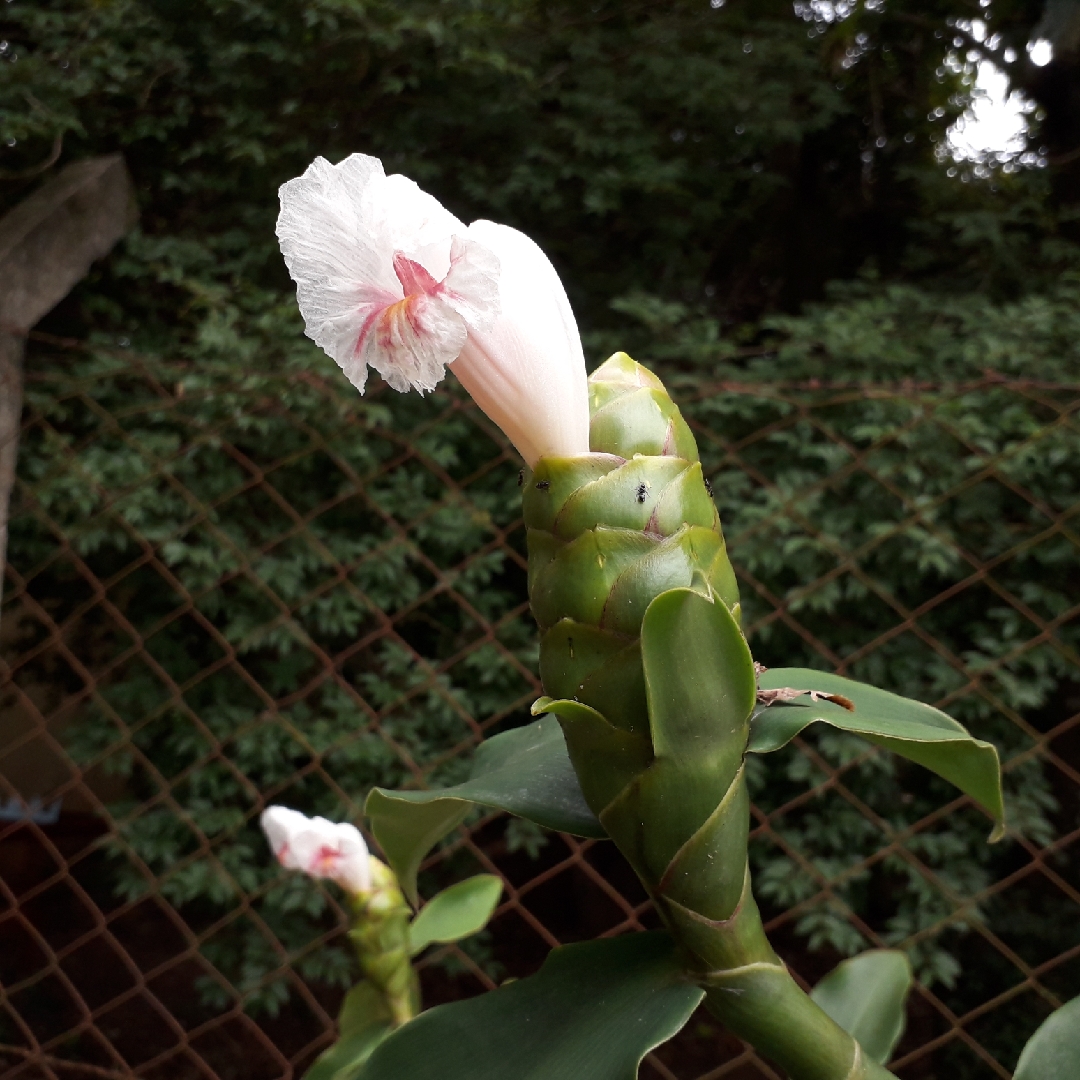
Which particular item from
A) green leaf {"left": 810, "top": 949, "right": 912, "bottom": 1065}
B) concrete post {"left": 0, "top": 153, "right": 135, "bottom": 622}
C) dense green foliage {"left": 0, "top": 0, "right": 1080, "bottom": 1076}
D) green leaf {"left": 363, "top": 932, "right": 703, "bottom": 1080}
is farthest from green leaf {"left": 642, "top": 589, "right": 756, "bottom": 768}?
concrete post {"left": 0, "top": 153, "right": 135, "bottom": 622}

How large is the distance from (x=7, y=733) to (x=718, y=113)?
7.65 ft

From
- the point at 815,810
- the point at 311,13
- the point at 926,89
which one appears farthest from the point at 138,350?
the point at 926,89

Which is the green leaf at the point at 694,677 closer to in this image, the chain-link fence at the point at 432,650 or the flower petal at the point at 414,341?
the flower petal at the point at 414,341

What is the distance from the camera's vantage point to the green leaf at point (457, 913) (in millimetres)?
816

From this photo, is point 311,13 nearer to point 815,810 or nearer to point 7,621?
point 7,621

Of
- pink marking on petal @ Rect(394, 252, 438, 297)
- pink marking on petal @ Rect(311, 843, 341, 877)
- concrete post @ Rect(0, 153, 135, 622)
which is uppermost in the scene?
pink marking on petal @ Rect(394, 252, 438, 297)

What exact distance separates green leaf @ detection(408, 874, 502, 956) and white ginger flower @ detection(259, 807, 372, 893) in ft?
0.31

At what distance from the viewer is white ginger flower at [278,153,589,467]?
1.14ft

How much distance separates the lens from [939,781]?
1531mm

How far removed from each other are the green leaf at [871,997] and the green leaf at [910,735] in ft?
1.07

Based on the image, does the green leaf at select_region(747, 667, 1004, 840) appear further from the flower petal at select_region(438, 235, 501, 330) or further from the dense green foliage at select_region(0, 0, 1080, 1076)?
the dense green foliage at select_region(0, 0, 1080, 1076)

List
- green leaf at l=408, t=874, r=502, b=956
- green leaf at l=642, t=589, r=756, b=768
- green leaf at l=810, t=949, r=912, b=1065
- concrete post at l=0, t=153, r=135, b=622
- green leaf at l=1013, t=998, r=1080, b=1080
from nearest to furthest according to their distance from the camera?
green leaf at l=642, t=589, r=756, b=768 < green leaf at l=1013, t=998, r=1080, b=1080 < green leaf at l=810, t=949, r=912, b=1065 < green leaf at l=408, t=874, r=502, b=956 < concrete post at l=0, t=153, r=135, b=622

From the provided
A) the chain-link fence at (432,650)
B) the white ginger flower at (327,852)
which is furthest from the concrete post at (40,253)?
the white ginger flower at (327,852)

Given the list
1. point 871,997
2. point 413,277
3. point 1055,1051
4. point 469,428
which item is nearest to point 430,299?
point 413,277
